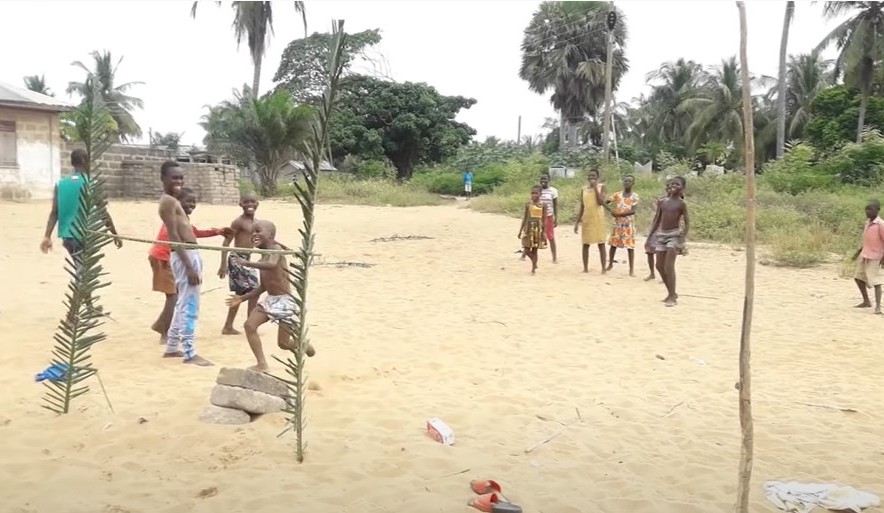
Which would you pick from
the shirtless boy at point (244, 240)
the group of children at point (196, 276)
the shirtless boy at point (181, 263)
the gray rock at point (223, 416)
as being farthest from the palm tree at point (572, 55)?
the gray rock at point (223, 416)

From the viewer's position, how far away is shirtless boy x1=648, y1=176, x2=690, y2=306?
8.22 m

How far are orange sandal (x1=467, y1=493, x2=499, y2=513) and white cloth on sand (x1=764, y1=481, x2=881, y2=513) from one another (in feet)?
4.27

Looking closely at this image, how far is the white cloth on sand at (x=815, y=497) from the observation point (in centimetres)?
314

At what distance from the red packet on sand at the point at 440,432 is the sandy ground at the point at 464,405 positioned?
0.05m

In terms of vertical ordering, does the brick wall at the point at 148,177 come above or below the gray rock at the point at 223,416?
above

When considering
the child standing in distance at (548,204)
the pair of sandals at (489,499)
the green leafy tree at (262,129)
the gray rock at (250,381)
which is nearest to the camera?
the pair of sandals at (489,499)

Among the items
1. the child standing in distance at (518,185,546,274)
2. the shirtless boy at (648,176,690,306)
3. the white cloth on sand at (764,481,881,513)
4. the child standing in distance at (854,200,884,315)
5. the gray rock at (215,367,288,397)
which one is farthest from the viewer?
the child standing in distance at (518,185,546,274)

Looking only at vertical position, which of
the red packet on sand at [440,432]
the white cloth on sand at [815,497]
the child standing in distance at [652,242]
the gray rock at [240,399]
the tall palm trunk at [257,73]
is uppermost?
the tall palm trunk at [257,73]

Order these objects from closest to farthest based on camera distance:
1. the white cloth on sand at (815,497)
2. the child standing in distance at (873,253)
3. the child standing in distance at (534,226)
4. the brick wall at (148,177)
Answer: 1. the white cloth on sand at (815,497)
2. the child standing in distance at (873,253)
3. the child standing in distance at (534,226)
4. the brick wall at (148,177)

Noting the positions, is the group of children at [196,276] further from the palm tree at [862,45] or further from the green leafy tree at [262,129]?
the palm tree at [862,45]

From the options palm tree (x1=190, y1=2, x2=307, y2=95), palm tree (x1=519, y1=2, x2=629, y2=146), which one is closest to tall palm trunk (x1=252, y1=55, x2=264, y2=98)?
palm tree (x1=190, y1=2, x2=307, y2=95)

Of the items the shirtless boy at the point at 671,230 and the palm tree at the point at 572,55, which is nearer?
the shirtless boy at the point at 671,230

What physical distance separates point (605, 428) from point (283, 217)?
15310 mm

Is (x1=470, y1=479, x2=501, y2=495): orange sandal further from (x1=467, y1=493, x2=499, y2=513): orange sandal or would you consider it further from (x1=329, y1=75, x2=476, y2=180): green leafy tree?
(x1=329, y1=75, x2=476, y2=180): green leafy tree
